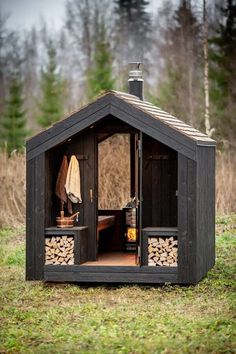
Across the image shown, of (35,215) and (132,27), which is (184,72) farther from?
(35,215)

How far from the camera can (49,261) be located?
1268cm

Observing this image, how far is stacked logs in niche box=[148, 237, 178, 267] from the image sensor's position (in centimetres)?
1238

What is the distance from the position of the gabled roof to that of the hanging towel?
521 millimetres

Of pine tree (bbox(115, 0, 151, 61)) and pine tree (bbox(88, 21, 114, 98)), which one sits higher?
pine tree (bbox(115, 0, 151, 61))

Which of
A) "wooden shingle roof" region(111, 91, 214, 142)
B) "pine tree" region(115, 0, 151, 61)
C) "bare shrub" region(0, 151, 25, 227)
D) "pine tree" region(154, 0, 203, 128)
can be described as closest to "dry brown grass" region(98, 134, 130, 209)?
"bare shrub" region(0, 151, 25, 227)

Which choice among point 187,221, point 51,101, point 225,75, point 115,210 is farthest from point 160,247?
point 51,101

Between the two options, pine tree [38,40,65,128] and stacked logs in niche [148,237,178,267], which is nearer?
stacked logs in niche [148,237,178,267]

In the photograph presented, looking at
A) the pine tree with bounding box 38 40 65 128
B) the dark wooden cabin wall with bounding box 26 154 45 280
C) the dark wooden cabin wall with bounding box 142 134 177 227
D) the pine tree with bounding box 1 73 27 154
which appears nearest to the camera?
the dark wooden cabin wall with bounding box 26 154 45 280

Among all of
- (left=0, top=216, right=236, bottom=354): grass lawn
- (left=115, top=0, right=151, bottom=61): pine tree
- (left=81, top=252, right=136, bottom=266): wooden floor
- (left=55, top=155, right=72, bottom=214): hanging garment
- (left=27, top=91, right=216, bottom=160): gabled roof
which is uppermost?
(left=115, top=0, right=151, bottom=61): pine tree

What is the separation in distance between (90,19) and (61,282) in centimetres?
3322

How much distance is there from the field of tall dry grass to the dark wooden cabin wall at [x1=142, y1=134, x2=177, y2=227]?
515 centimetres

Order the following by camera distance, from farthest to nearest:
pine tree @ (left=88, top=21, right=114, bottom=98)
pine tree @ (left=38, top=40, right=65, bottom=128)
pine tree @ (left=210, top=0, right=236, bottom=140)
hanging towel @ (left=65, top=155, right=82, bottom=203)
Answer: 1. pine tree @ (left=38, top=40, right=65, bottom=128)
2. pine tree @ (left=88, top=21, right=114, bottom=98)
3. pine tree @ (left=210, top=0, right=236, bottom=140)
4. hanging towel @ (left=65, top=155, right=82, bottom=203)

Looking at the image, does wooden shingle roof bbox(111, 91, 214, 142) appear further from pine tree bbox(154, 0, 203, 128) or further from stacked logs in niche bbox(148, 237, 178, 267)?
pine tree bbox(154, 0, 203, 128)

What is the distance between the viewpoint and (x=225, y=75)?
31.6 metres
